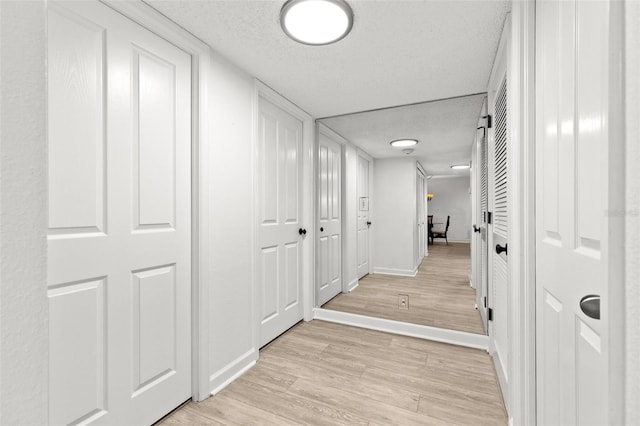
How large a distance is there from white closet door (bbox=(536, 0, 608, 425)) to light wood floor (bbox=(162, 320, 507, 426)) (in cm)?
69

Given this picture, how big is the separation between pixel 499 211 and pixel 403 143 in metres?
2.06

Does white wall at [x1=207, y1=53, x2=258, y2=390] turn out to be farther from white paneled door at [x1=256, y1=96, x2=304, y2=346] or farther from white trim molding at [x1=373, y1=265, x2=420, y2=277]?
white trim molding at [x1=373, y1=265, x2=420, y2=277]

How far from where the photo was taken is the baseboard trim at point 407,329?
2318mm

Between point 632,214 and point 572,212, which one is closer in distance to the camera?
point 632,214

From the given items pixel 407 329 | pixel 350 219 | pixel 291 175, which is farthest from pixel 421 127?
pixel 407 329

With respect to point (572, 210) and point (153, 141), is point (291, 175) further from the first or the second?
point (572, 210)

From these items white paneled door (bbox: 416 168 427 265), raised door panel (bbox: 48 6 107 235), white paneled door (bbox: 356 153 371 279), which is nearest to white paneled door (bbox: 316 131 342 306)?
white paneled door (bbox: 356 153 371 279)

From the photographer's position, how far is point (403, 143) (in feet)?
11.9

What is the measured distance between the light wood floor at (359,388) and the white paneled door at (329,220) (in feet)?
2.90

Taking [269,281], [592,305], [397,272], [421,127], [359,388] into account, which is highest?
[421,127]

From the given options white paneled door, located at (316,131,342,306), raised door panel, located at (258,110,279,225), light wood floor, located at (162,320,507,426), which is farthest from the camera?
white paneled door, located at (316,131,342,306)

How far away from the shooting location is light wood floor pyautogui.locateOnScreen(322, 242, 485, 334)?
109 inches

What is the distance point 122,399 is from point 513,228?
1.97 meters

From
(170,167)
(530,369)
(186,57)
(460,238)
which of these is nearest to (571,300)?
(530,369)
